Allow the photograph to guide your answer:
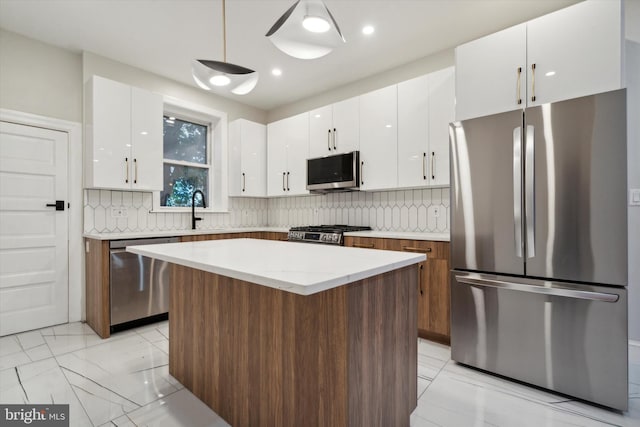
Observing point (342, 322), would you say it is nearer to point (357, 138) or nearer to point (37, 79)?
point (357, 138)

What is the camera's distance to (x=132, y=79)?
3385 mm

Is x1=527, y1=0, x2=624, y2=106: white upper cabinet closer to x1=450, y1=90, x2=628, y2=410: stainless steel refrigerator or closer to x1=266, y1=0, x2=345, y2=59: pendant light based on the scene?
x1=450, y1=90, x2=628, y2=410: stainless steel refrigerator

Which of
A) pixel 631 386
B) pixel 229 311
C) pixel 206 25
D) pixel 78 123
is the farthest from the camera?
pixel 78 123

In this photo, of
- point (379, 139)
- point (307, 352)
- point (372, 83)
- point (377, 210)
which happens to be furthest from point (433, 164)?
point (307, 352)

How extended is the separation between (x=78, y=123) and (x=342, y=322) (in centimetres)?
344

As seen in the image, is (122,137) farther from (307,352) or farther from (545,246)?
(545,246)

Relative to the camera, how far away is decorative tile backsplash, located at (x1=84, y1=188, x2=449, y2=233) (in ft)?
10.2

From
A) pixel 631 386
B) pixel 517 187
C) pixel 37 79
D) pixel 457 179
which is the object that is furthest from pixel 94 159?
pixel 631 386

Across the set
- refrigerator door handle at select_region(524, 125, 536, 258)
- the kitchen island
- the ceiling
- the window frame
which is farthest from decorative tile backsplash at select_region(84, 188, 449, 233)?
the kitchen island

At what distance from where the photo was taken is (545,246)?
1843mm

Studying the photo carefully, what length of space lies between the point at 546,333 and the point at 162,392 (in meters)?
2.33

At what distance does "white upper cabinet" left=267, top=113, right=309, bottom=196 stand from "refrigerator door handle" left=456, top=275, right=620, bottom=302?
7.37 ft

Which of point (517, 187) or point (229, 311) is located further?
point (517, 187)

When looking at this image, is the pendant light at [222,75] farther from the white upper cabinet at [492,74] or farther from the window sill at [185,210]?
the window sill at [185,210]
